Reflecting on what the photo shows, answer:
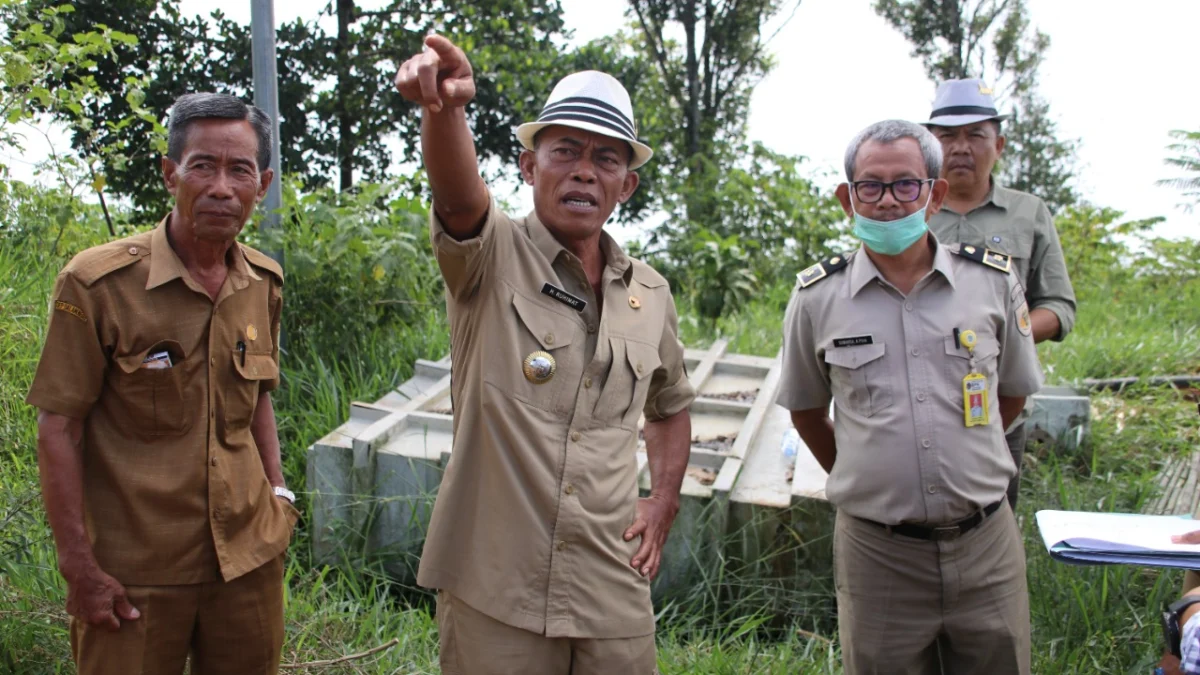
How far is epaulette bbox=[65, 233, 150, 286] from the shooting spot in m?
2.45

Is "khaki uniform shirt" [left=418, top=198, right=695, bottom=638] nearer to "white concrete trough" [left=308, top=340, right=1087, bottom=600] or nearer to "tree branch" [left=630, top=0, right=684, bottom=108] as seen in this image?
"white concrete trough" [left=308, top=340, right=1087, bottom=600]

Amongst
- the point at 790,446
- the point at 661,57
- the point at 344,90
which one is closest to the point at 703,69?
the point at 661,57

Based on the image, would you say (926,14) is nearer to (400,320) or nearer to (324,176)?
(324,176)

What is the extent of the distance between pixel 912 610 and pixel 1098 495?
2.40 metres

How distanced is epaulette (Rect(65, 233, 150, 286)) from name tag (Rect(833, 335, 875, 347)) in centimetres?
183

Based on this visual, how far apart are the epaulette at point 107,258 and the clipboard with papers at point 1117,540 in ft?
7.20

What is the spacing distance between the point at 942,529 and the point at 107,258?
223 centimetres

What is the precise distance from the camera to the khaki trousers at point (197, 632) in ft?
8.09

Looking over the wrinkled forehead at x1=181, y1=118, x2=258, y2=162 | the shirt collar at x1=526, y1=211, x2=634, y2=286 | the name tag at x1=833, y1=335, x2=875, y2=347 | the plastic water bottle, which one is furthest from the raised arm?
the plastic water bottle

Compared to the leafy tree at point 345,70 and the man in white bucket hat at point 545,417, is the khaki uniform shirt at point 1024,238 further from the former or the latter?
the leafy tree at point 345,70

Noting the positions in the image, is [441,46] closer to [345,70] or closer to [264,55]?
[264,55]

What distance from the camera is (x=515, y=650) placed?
236 cm

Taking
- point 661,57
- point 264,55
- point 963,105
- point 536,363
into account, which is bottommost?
point 536,363

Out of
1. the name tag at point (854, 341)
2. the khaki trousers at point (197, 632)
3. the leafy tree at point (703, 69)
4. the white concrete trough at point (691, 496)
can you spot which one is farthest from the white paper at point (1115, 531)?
the leafy tree at point (703, 69)
